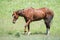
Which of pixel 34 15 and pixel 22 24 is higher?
pixel 34 15

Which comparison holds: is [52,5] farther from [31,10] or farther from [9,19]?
[31,10]

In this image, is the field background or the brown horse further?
the brown horse

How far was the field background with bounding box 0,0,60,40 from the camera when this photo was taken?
16.8 m

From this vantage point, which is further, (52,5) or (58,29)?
(52,5)

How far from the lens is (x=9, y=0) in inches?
1079

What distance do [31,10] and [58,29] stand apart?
234cm

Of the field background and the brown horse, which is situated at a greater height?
the brown horse

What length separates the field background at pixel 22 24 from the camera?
16766mm

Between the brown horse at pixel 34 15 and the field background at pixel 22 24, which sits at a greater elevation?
the brown horse at pixel 34 15

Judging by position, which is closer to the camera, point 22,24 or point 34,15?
point 34,15

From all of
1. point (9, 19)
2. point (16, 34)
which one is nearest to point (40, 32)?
point (16, 34)

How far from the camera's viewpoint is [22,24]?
20609 millimetres

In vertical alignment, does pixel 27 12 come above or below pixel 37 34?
above

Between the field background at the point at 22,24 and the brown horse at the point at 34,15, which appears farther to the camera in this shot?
the brown horse at the point at 34,15
